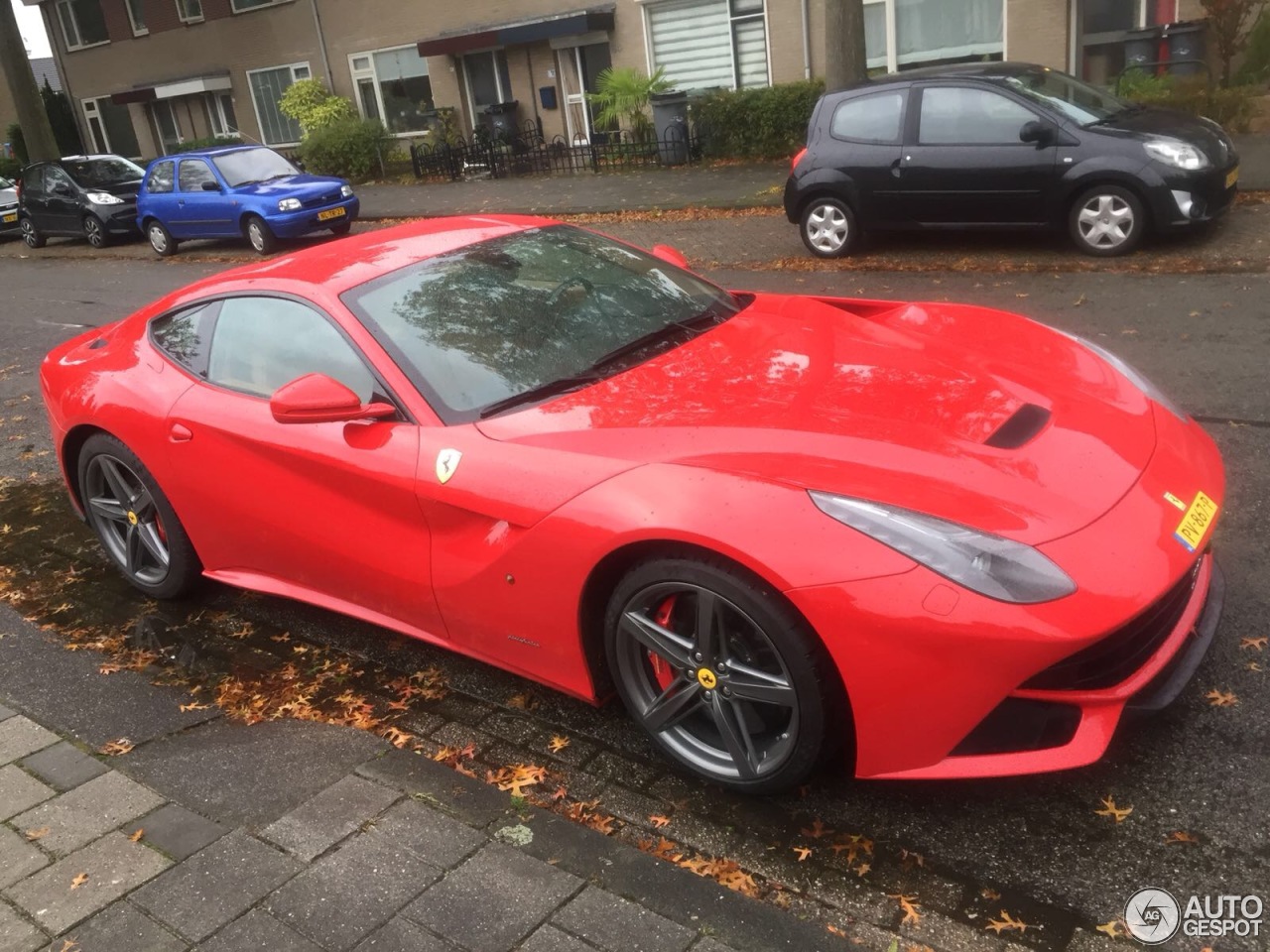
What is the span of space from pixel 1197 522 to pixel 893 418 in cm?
84

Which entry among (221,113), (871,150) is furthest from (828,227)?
(221,113)

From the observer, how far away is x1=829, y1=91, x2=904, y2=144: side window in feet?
31.6

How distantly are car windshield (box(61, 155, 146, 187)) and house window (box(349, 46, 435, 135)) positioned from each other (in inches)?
288

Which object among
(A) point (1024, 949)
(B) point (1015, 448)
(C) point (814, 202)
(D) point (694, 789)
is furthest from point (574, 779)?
(C) point (814, 202)

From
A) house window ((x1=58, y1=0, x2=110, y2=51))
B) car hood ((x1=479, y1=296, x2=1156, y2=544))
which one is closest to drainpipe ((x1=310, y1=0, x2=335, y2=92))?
house window ((x1=58, y1=0, x2=110, y2=51))

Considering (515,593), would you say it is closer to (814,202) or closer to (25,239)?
(814,202)

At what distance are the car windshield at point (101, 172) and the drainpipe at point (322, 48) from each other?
26.4 ft

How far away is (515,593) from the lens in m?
3.16

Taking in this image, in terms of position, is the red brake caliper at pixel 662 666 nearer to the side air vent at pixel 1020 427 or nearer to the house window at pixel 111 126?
the side air vent at pixel 1020 427

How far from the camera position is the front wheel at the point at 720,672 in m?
2.69

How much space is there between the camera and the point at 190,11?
29.6 m

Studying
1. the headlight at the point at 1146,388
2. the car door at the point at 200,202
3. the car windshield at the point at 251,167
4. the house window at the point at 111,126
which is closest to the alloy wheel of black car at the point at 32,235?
the car door at the point at 200,202

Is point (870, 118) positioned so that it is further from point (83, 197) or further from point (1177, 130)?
point (83, 197)

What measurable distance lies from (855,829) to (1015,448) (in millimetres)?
1120
